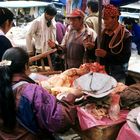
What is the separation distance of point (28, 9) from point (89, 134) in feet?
23.1

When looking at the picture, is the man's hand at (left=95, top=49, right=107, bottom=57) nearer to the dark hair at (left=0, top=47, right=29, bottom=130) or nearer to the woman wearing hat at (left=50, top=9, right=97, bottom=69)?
the woman wearing hat at (left=50, top=9, right=97, bottom=69)

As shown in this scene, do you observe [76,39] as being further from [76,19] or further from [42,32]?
[42,32]

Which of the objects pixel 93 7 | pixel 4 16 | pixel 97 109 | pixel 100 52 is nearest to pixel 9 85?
pixel 97 109

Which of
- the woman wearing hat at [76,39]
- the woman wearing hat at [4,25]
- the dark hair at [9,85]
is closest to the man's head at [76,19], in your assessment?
the woman wearing hat at [76,39]

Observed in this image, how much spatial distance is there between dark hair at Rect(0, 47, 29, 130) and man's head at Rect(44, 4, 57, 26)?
115 inches

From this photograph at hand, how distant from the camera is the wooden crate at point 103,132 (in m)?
2.30

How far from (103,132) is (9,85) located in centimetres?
78

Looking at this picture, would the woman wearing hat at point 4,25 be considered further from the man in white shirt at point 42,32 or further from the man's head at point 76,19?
the man in white shirt at point 42,32

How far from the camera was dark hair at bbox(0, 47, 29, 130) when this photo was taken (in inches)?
90.8

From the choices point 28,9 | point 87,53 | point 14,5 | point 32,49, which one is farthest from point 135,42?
point 28,9

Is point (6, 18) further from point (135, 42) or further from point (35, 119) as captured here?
point (135, 42)

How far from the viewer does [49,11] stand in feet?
A: 17.4

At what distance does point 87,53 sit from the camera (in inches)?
159

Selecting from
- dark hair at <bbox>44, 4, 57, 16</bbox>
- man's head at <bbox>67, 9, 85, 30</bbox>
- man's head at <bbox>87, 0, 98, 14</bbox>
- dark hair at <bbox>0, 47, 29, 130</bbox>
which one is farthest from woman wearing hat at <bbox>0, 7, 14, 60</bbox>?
man's head at <bbox>87, 0, 98, 14</bbox>
